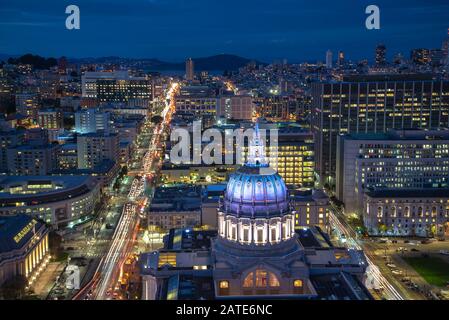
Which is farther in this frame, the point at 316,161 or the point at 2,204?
the point at 316,161

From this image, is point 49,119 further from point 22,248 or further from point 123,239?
point 22,248

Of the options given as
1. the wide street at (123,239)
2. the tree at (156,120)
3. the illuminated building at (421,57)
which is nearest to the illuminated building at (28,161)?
the wide street at (123,239)

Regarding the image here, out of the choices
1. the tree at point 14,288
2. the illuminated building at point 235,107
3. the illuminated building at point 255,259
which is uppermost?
the illuminated building at point 235,107

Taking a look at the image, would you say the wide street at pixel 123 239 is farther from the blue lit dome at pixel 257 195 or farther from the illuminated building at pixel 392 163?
the illuminated building at pixel 392 163

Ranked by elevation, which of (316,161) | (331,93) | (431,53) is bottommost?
(316,161)

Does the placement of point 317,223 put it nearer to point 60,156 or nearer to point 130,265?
point 130,265
